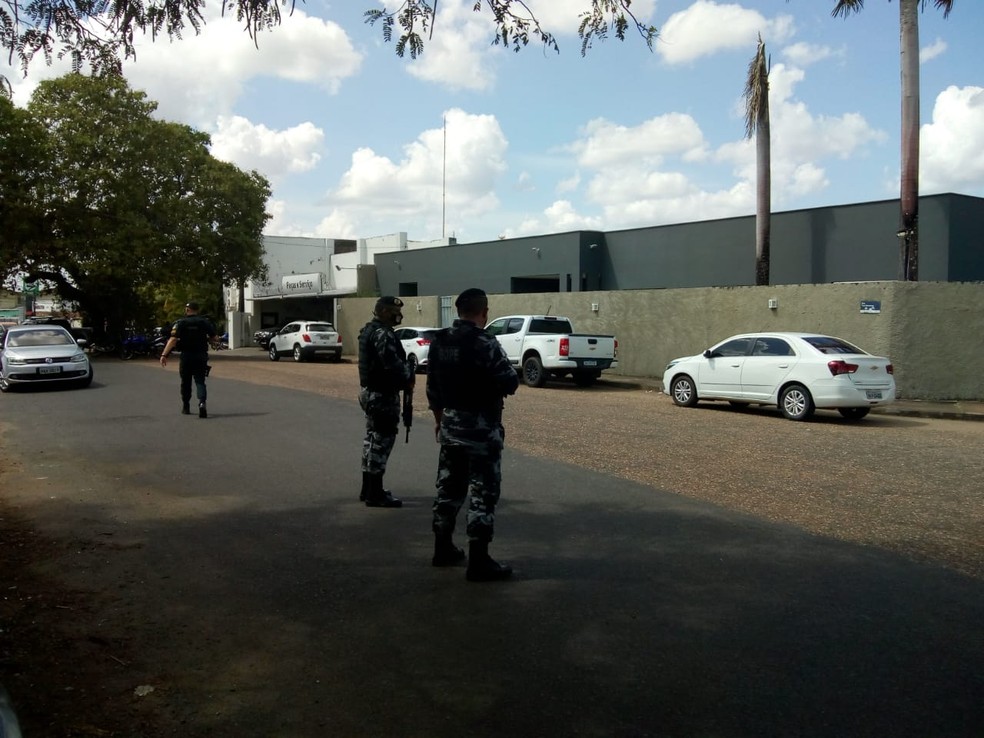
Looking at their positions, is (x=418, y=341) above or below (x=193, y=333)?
below

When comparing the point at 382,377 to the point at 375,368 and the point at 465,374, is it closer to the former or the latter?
the point at 375,368

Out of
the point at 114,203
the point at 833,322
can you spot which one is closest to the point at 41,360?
the point at 114,203

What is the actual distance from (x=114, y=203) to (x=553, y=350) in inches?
816

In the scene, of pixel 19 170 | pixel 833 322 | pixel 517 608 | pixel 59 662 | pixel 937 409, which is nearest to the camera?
pixel 59 662

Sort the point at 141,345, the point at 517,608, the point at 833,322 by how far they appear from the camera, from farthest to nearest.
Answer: the point at 141,345
the point at 833,322
the point at 517,608

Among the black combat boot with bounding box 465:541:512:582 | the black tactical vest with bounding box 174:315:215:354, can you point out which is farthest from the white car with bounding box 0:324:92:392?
the black combat boot with bounding box 465:541:512:582

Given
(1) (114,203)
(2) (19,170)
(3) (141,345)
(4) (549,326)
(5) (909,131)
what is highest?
(2) (19,170)

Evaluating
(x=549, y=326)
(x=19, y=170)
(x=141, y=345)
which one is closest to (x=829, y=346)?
(x=549, y=326)

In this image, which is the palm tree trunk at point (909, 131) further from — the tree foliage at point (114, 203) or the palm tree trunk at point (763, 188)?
the tree foliage at point (114, 203)

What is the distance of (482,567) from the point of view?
525cm

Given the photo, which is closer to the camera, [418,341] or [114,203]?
[418,341]

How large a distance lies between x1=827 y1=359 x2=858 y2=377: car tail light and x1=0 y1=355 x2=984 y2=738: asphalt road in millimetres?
4847

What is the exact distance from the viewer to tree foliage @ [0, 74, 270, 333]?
1217 inches

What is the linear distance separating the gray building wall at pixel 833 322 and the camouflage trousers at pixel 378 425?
13.1m
